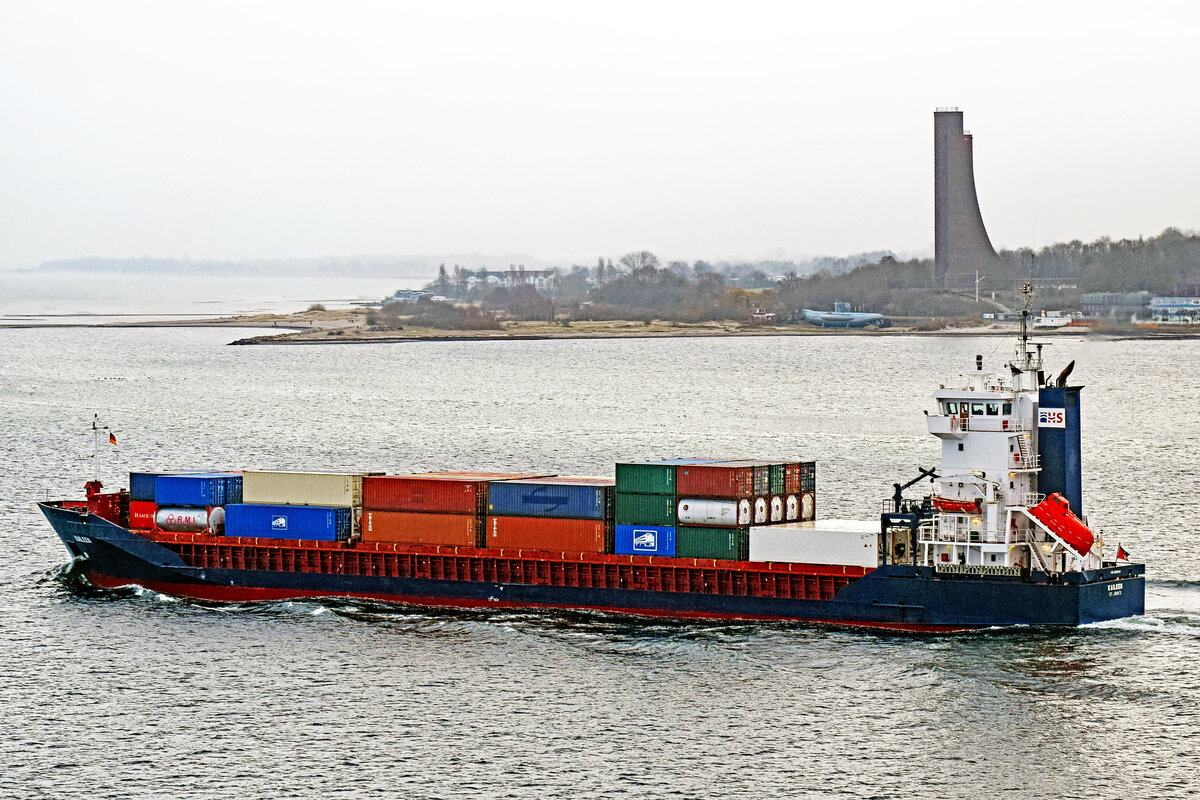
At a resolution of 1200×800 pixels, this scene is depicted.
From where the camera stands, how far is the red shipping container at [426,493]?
57.4 meters

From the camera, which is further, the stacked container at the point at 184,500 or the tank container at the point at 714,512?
the stacked container at the point at 184,500

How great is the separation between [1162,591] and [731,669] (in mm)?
18745

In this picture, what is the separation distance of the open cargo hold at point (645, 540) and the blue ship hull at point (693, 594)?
58.5 inches

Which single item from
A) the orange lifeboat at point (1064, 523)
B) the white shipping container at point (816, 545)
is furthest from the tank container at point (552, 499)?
the orange lifeboat at point (1064, 523)

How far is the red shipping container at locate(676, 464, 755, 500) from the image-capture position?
53.4 meters

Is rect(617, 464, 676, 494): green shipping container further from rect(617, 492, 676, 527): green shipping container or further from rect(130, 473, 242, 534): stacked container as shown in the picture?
rect(130, 473, 242, 534): stacked container

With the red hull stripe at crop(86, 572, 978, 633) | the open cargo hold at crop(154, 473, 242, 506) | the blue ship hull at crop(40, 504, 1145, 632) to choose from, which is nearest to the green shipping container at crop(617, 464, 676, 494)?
the red hull stripe at crop(86, 572, 978, 633)

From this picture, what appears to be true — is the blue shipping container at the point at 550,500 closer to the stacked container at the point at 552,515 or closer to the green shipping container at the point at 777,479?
the stacked container at the point at 552,515

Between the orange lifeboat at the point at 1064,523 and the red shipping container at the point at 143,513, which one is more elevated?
the orange lifeboat at the point at 1064,523

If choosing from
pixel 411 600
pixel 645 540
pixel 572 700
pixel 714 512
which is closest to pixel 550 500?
pixel 645 540

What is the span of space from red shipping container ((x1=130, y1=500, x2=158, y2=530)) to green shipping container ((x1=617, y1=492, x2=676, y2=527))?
19.3m

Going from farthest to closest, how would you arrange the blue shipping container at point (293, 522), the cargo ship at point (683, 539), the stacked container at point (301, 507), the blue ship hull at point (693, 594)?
the stacked container at point (301, 507)
the blue shipping container at point (293, 522)
the cargo ship at point (683, 539)
the blue ship hull at point (693, 594)

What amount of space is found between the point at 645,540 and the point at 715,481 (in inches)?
134

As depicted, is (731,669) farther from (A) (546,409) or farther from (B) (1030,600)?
Answer: (A) (546,409)
